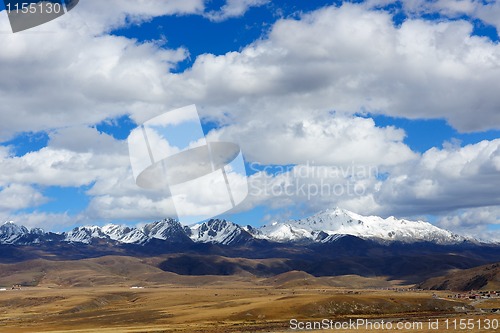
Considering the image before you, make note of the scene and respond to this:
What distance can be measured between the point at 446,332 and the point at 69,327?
93413 mm

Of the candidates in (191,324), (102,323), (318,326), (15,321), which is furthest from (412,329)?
(15,321)

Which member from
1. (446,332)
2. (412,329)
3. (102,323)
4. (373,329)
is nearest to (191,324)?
(102,323)

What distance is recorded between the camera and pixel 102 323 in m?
150

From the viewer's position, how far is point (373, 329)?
110 metres

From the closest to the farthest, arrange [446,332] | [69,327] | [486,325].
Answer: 1. [446,332]
2. [486,325]
3. [69,327]

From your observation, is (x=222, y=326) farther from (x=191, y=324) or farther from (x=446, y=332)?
(x=446, y=332)

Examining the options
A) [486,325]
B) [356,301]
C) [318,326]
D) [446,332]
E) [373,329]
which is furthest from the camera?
[356,301]

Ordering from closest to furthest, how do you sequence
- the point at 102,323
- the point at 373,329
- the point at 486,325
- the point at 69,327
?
the point at 486,325 → the point at 373,329 → the point at 69,327 → the point at 102,323

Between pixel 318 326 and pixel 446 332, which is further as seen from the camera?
pixel 318 326

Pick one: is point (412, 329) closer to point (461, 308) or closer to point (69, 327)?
point (461, 308)

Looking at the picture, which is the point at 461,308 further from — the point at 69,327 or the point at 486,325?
the point at 69,327

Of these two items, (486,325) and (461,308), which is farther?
(461,308)

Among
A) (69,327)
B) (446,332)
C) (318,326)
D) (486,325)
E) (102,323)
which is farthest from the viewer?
(102,323)

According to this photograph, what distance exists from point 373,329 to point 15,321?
11101cm
